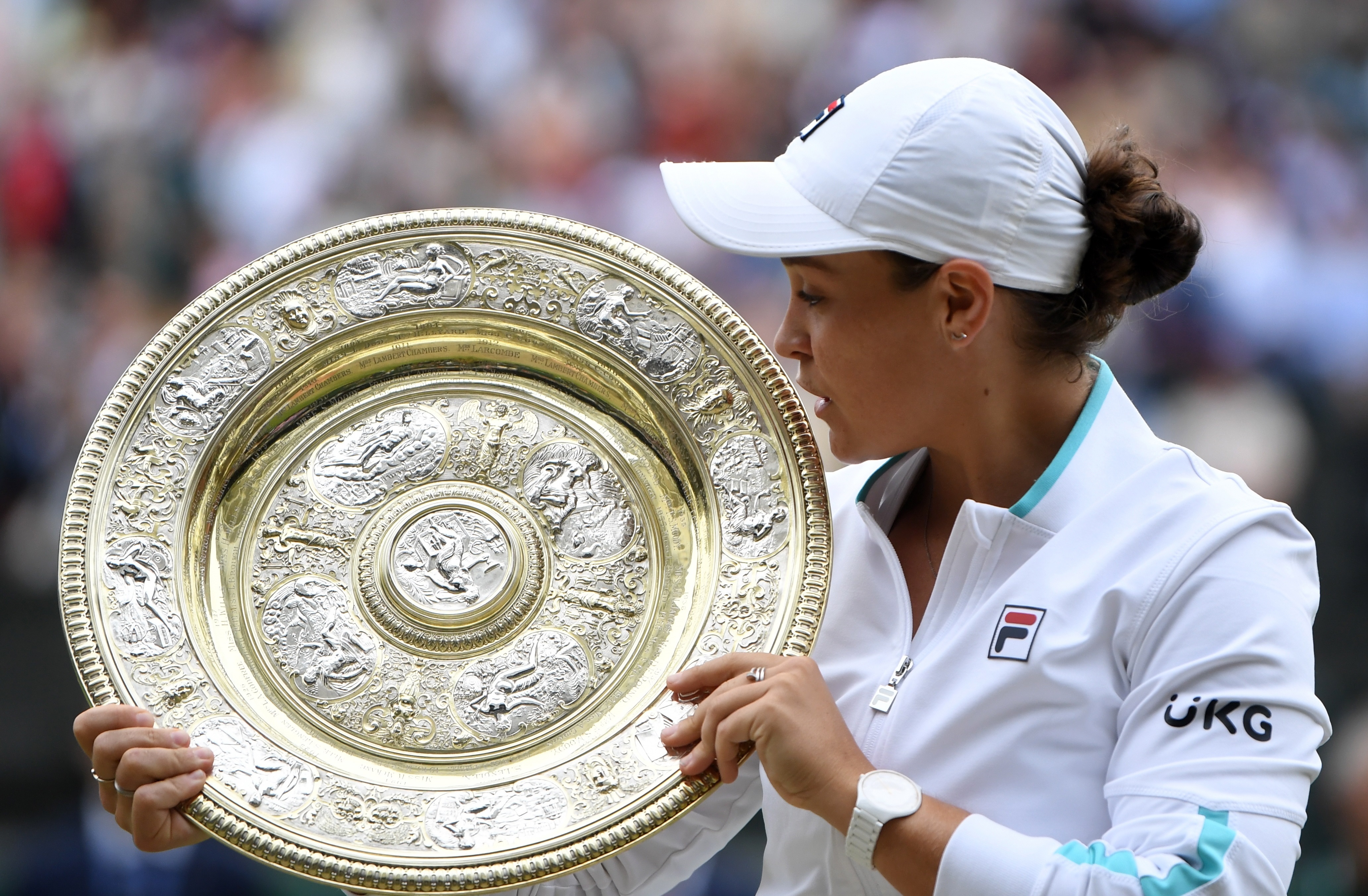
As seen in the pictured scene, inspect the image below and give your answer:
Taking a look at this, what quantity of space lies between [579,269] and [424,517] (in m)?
0.39

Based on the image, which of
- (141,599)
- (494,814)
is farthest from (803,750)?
(141,599)

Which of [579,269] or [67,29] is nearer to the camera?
[579,269]

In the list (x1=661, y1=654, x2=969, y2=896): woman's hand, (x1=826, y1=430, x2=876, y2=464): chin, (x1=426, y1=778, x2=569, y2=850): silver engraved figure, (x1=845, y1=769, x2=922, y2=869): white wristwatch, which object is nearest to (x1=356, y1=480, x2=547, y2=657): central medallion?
(x1=426, y1=778, x2=569, y2=850): silver engraved figure

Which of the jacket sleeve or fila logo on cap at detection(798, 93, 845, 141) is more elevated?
fila logo on cap at detection(798, 93, 845, 141)

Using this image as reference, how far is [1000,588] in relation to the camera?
4.66ft

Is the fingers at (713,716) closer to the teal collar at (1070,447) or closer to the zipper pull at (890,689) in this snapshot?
the zipper pull at (890,689)

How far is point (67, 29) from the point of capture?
4855 millimetres

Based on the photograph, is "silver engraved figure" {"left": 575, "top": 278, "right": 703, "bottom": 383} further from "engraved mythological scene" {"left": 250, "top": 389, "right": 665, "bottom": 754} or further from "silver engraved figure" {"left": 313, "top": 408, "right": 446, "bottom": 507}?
"silver engraved figure" {"left": 313, "top": 408, "right": 446, "bottom": 507}

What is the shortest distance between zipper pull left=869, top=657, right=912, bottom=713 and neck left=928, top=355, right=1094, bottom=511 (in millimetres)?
247

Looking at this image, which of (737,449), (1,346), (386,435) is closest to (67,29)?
(1,346)

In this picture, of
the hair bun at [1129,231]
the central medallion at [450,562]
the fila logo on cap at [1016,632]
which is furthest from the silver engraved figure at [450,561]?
the hair bun at [1129,231]

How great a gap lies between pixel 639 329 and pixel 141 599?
71 cm

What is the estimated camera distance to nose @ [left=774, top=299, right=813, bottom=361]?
58.9 inches

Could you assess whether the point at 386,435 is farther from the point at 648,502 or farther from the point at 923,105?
the point at 923,105
